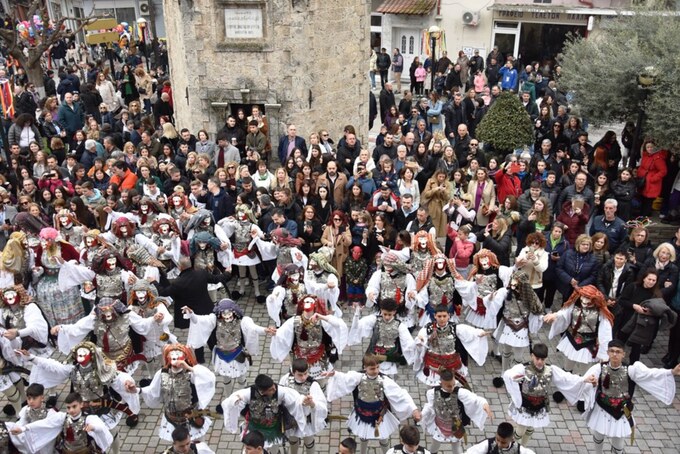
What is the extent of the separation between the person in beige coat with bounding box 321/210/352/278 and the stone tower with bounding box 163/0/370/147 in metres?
5.02

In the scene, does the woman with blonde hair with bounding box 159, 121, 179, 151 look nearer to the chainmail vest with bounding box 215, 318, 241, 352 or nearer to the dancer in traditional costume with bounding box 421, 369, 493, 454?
the chainmail vest with bounding box 215, 318, 241, 352

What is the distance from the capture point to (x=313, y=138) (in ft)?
41.8

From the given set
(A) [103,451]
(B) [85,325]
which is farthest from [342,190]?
(A) [103,451]

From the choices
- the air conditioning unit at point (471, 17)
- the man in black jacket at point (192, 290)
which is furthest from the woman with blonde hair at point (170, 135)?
the air conditioning unit at point (471, 17)

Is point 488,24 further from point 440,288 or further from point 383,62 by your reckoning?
point 440,288

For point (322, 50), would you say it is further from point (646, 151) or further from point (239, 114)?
point (646, 151)

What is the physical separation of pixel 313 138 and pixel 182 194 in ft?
10.4

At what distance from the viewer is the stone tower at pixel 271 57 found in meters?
13.8

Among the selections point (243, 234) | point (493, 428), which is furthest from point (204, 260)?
point (493, 428)

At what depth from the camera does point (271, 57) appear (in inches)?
552

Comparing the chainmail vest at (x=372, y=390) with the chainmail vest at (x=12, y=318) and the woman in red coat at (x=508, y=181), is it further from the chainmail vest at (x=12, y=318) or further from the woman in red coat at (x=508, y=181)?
the woman in red coat at (x=508, y=181)

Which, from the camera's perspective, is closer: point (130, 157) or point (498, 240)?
point (498, 240)

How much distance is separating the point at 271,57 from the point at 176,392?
8.73 metres

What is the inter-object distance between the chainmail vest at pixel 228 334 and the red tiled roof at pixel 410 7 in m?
18.7
